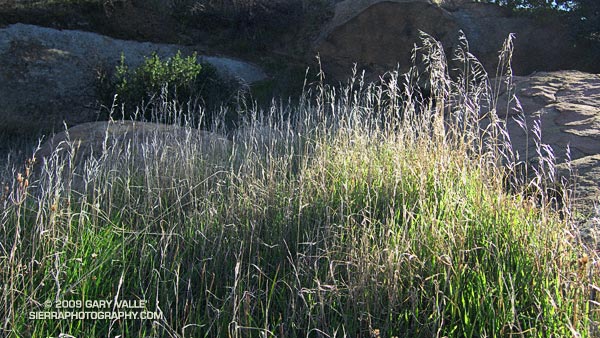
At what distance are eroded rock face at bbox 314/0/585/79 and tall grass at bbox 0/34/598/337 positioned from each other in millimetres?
5752

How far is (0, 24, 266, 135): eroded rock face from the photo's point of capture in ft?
30.5

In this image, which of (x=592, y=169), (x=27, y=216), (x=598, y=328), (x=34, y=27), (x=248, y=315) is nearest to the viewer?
(x=598, y=328)

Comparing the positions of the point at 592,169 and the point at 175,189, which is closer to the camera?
the point at 175,189

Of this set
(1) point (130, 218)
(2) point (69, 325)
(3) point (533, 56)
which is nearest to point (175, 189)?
(1) point (130, 218)

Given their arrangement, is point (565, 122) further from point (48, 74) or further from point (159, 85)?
point (48, 74)

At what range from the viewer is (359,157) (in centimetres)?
516

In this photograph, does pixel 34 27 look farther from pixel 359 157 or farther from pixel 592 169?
pixel 592 169

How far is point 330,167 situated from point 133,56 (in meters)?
6.65

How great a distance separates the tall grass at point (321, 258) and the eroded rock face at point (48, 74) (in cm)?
466

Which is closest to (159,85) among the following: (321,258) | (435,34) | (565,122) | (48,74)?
(48,74)

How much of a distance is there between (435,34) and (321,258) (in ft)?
24.0

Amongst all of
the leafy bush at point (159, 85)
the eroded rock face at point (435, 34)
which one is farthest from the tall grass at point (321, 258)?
the eroded rock face at point (435, 34)

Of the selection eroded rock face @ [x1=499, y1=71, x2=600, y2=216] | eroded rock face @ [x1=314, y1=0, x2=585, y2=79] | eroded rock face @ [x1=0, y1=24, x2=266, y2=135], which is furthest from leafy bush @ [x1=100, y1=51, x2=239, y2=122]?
eroded rock face @ [x1=499, y1=71, x2=600, y2=216]

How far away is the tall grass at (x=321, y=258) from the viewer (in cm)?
347
